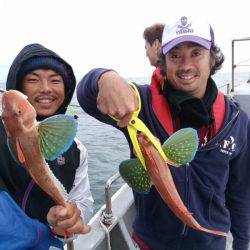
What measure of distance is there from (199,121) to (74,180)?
1.27 metres

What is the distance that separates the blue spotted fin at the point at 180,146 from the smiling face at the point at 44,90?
1.28 meters

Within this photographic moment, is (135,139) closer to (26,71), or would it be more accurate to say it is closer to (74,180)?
(74,180)

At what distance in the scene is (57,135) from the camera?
1752 millimetres

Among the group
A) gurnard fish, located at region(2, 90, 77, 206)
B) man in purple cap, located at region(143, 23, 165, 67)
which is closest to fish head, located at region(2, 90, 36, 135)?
gurnard fish, located at region(2, 90, 77, 206)

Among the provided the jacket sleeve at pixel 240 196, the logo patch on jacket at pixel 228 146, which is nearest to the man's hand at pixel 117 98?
the logo patch on jacket at pixel 228 146

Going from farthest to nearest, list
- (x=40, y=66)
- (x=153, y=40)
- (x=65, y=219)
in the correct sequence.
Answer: (x=153, y=40) → (x=40, y=66) → (x=65, y=219)

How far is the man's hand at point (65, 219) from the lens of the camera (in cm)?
199

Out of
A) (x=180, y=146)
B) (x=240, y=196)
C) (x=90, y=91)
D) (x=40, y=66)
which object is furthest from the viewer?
(x=240, y=196)

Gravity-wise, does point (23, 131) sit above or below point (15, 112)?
below

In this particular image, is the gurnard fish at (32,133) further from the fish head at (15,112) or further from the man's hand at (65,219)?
the man's hand at (65,219)

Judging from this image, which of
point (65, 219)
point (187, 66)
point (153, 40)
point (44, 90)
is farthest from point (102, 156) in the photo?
point (65, 219)

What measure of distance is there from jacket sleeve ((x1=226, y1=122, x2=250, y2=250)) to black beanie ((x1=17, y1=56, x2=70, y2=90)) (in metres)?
1.79

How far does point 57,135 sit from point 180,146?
76 cm

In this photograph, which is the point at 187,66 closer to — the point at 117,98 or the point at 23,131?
the point at 117,98
